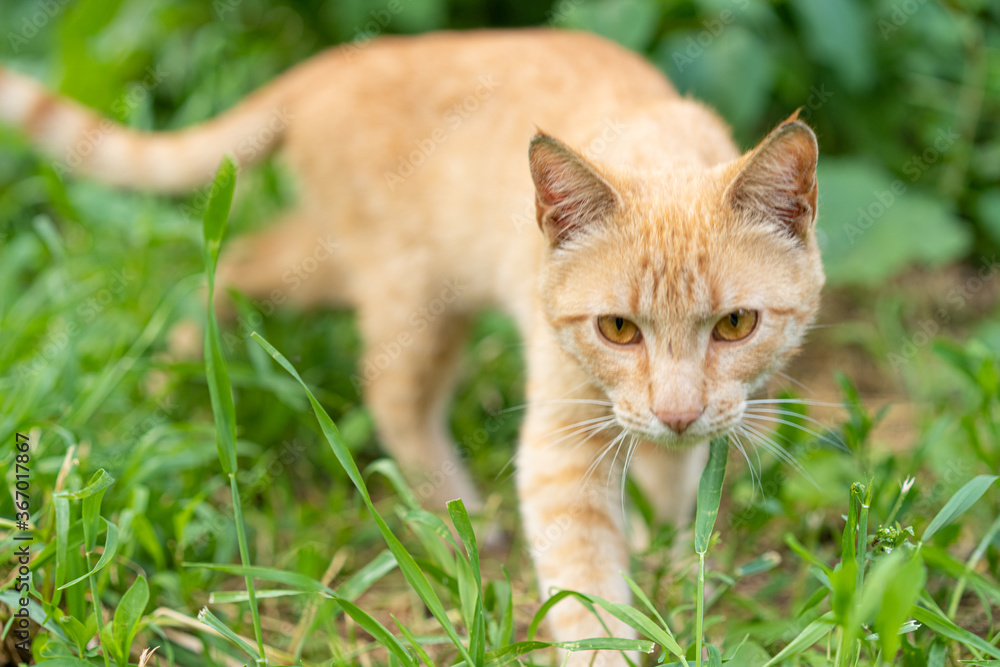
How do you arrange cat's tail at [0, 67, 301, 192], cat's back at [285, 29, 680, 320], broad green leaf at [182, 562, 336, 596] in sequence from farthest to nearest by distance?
cat's tail at [0, 67, 301, 192] → cat's back at [285, 29, 680, 320] → broad green leaf at [182, 562, 336, 596]

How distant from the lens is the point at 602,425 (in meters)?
2.05

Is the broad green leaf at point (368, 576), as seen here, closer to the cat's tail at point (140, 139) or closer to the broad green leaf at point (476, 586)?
the broad green leaf at point (476, 586)

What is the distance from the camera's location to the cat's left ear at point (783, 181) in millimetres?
1784

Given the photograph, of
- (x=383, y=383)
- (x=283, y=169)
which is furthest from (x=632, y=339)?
(x=283, y=169)

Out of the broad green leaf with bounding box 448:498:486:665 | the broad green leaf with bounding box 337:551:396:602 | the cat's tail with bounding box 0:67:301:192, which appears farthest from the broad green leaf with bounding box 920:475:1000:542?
the cat's tail with bounding box 0:67:301:192

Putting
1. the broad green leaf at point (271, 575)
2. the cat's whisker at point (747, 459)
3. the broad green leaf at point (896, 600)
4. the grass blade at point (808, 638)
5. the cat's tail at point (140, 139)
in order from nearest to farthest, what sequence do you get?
the broad green leaf at point (896, 600) < the grass blade at point (808, 638) < the broad green leaf at point (271, 575) < the cat's whisker at point (747, 459) < the cat's tail at point (140, 139)

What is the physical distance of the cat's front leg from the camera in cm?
203

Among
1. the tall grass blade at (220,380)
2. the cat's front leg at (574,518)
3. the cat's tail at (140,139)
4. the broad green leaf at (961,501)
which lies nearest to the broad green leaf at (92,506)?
the tall grass blade at (220,380)

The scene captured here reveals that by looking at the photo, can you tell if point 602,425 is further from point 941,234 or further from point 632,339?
point 941,234

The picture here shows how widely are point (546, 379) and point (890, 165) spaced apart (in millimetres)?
2743

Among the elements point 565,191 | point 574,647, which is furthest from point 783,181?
point 574,647

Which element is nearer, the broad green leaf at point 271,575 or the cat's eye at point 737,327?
the broad green leaf at point 271,575

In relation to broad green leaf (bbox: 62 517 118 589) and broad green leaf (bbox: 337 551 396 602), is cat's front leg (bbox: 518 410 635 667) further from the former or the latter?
broad green leaf (bbox: 62 517 118 589)

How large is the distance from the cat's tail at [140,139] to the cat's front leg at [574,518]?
176cm
